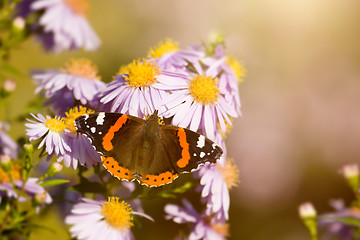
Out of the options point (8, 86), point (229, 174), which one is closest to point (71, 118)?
point (8, 86)

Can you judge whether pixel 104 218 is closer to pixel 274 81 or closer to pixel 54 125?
pixel 54 125

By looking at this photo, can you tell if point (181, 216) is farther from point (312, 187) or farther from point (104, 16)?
point (104, 16)

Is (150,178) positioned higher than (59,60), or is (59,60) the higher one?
(59,60)

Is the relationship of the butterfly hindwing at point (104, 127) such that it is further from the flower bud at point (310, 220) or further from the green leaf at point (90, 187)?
the flower bud at point (310, 220)

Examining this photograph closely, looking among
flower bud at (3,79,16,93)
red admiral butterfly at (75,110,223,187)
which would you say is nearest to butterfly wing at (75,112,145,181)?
red admiral butterfly at (75,110,223,187)

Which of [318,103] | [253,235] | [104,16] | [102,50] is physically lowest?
[253,235]

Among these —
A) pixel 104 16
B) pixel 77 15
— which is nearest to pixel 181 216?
pixel 77 15

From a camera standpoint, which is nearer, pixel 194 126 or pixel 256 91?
pixel 194 126

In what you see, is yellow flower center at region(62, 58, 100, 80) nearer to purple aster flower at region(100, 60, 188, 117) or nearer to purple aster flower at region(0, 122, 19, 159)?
purple aster flower at region(100, 60, 188, 117)
